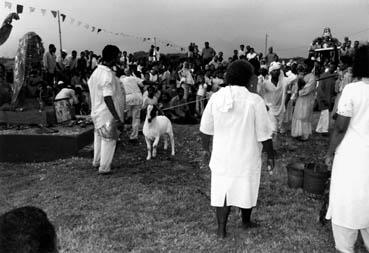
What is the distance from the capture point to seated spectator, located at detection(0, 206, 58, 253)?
73.5 inches

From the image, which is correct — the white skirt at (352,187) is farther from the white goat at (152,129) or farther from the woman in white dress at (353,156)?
the white goat at (152,129)

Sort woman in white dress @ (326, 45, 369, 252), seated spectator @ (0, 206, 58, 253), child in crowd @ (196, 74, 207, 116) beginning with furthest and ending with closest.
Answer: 1. child in crowd @ (196, 74, 207, 116)
2. woman in white dress @ (326, 45, 369, 252)
3. seated spectator @ (0, 206, 58, 253)

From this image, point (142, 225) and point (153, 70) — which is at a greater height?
point (153, 70)

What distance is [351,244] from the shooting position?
372 centimetres

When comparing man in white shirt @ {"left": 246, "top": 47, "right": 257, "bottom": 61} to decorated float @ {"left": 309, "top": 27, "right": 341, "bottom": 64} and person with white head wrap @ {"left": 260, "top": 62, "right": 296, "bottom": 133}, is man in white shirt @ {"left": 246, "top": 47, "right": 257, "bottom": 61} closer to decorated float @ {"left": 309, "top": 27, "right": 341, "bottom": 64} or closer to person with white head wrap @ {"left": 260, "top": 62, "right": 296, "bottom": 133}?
decorated float @ {"left": 309, "top": 27, "right": 341, "bottom": 64}

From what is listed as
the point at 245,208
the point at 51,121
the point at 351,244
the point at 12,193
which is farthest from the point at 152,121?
the point at 351,244

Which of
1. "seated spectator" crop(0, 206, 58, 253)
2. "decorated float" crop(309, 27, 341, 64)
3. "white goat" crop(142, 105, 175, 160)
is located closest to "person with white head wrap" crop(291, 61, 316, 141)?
"white goat" crop(142, 105, 175, 160)

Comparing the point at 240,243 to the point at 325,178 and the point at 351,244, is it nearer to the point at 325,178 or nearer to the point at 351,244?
the point at 351,244

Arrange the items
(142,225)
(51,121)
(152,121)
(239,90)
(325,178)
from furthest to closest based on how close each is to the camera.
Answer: (51,121) < (152,121) < (325,178) < (142,225) < (239,90)

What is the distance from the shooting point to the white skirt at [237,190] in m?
4.14

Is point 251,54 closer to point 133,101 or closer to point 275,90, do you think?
point 275,90

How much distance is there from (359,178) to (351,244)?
2.16 ft

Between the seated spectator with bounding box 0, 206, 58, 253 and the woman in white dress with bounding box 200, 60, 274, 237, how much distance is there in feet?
7.94

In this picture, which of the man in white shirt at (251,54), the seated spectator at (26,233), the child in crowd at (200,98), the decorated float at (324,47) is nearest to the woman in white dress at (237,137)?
the seated spectator at (26,233)
